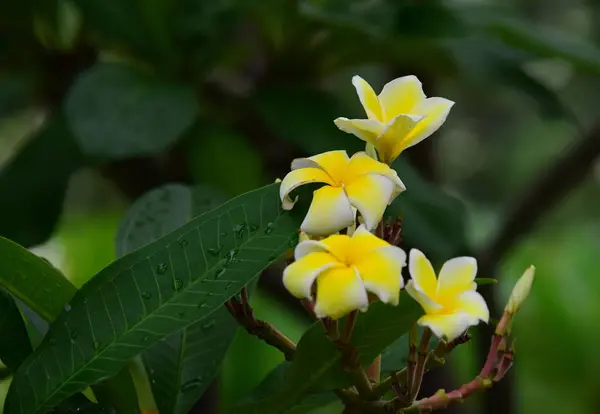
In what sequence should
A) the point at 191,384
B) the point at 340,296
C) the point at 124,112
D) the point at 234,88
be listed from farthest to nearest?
1. the point at 234,88
2. the point at 124,112
3. the point at 191,384
4. the point at 340,296

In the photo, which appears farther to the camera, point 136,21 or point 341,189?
point 136,21

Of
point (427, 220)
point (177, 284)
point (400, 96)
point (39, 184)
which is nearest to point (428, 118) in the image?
point (400, 96)

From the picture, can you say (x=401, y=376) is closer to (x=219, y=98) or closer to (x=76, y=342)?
(x=76, y=342)

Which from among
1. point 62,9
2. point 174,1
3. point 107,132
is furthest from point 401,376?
point 62,9

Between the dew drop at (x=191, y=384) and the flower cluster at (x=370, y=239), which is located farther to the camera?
the dew drop at (x=191, y=384)

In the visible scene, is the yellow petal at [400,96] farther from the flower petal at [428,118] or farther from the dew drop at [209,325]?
the dew drop at [209,325]

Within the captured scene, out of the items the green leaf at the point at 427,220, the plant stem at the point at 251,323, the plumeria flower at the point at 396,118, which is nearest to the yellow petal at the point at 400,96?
the plumeria flower at the point at 396,118

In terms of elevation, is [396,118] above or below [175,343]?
above

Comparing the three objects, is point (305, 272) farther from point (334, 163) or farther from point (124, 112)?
point (124, 112)
